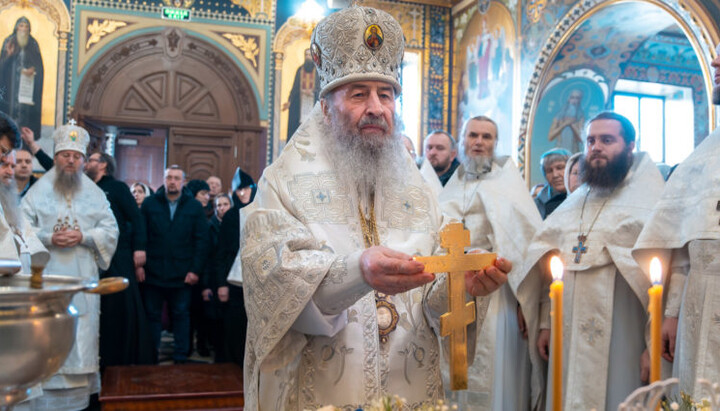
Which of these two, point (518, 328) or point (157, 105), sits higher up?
point (157, 105)

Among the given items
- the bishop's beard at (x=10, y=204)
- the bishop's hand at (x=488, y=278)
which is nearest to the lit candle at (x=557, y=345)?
the bishop's hand at (x=488, y=278)

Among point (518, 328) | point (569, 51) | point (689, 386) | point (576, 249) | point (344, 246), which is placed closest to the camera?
point (344, 246)

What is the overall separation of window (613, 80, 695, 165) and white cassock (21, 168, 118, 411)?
968 cm

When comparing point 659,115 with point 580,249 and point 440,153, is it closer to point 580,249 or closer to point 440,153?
point 440,153

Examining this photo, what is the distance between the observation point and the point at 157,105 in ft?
36.7

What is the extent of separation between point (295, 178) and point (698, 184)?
179cm

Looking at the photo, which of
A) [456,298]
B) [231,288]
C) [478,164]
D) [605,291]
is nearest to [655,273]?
[456,298]

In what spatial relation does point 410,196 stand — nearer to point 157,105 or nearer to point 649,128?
point 157,105

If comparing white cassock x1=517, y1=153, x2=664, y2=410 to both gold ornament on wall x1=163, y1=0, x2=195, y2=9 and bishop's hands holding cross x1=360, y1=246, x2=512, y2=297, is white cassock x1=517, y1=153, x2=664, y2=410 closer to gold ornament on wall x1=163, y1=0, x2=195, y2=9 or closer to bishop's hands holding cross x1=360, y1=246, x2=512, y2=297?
bishop's hands holding cross x1=360, y1=246, x2=512, y2=297

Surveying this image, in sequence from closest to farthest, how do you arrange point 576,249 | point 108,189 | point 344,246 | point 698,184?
1. point 344,246
2. point 698,184
3. point 576,249
4. point 108,189

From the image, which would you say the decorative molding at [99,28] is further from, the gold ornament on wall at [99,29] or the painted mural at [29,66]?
the painted mural at [29,66]

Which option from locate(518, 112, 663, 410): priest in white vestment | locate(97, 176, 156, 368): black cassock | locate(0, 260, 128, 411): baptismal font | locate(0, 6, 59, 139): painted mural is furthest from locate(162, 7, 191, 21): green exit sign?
locate(0, 260, 128, 411): baptismal font

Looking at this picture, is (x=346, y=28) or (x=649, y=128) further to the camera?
(x=649, y=128)

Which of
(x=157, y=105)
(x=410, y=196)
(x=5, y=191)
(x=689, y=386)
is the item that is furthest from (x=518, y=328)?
(x=157, y=105)
